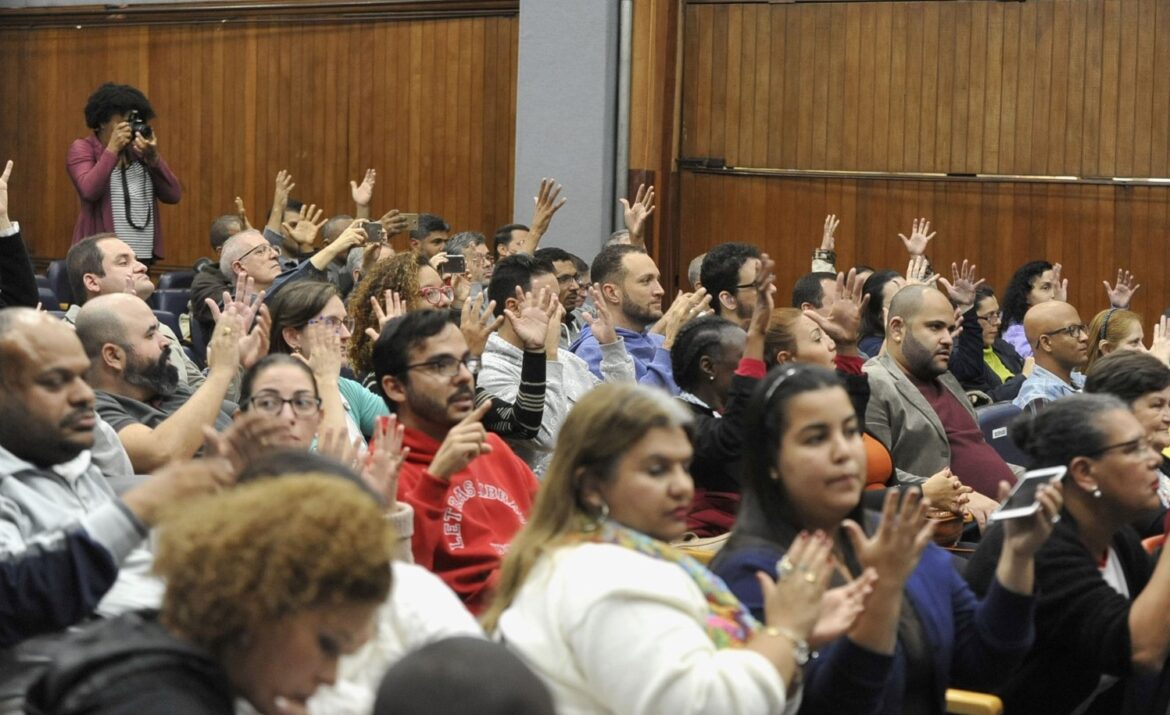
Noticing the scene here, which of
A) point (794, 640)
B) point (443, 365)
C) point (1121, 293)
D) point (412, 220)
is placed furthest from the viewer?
point (412, 220)

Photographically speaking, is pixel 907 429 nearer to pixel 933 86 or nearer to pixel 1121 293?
pixel 1121 293

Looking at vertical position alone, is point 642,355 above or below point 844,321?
below

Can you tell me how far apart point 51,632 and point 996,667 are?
1482 millimetres

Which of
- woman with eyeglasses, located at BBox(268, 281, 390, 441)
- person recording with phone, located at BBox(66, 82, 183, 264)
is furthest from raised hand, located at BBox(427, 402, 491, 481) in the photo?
person recording with phone, located at BBox(66, 82, 183, 264)

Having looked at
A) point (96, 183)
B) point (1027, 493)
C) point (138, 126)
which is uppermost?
point (138, 126)

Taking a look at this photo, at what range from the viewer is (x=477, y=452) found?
9.50 ft

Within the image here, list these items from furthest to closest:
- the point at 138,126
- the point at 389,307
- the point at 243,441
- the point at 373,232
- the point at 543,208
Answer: the point at 138,126, the point at 543,208, the point at 373,232, the point at 389,307, the point at 243,441

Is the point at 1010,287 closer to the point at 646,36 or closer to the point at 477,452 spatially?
the point at 646,36

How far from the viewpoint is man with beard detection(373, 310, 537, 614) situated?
9.72ft

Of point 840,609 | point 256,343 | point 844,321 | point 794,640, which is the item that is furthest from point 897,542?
point 844,321

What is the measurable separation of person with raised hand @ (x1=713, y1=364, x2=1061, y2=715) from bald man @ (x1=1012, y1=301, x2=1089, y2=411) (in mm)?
2786

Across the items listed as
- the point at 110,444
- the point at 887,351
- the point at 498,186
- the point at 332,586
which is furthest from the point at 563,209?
the point at 332,586

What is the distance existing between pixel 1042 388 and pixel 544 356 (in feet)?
6.93

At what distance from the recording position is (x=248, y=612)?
5.02 feet
